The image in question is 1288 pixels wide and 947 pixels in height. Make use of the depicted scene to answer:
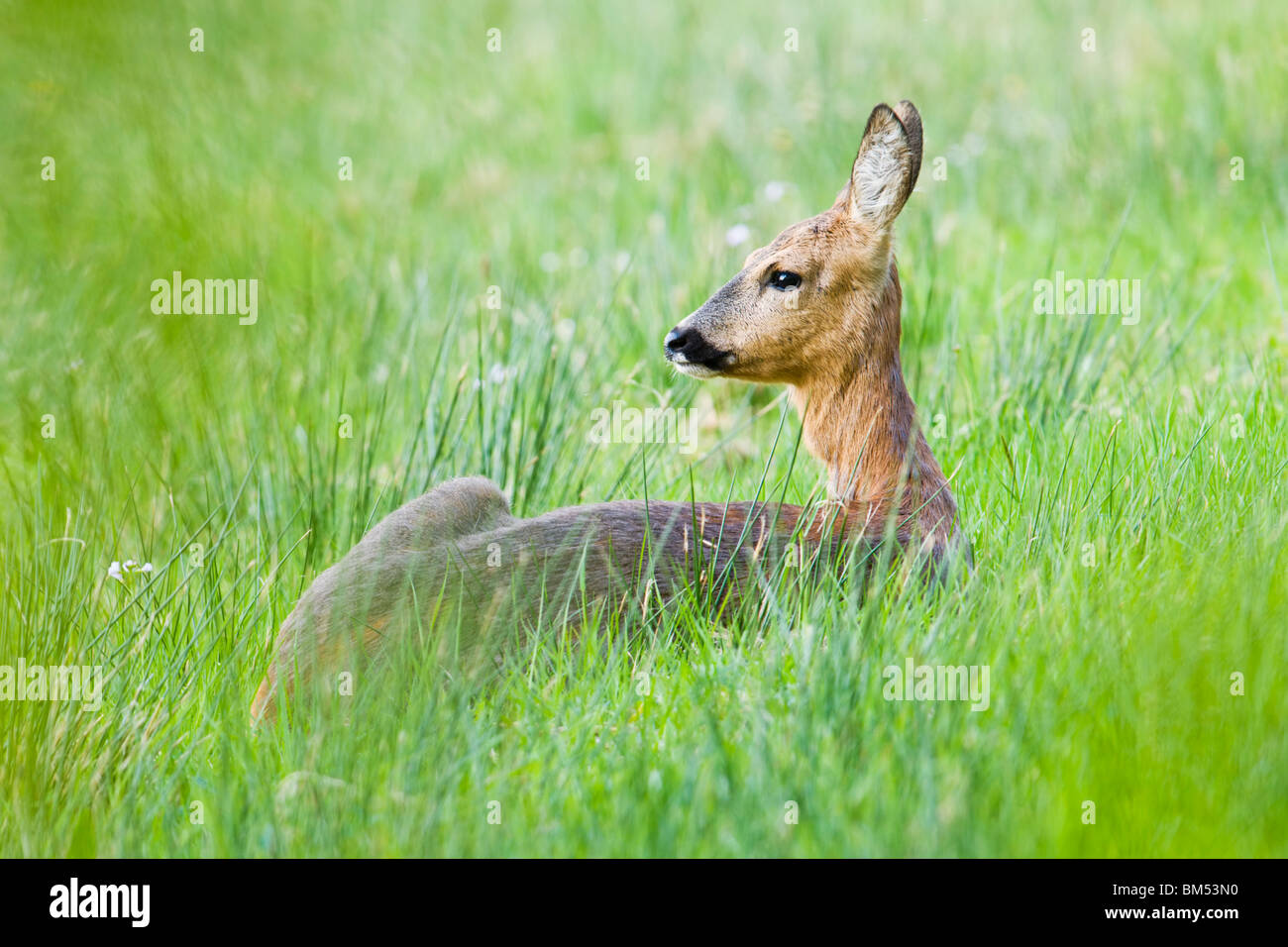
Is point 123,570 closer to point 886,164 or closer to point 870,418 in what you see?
point 870,418

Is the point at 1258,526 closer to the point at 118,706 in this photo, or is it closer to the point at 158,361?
the point at 118,706

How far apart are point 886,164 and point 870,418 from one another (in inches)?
32.4

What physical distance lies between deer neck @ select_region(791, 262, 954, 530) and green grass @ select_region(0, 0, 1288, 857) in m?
0.29

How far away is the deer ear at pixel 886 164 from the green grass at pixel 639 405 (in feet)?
2.60

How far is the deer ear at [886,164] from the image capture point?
4.56m

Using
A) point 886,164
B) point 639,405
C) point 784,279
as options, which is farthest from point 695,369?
point 639,405

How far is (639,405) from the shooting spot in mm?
6020

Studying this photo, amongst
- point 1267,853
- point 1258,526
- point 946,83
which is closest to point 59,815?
point 1267,853

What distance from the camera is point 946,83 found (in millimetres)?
8930

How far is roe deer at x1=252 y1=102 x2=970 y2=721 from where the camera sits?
3.79 metres

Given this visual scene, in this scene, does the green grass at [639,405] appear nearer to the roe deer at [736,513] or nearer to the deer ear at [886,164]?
the roe deer at [736,513]

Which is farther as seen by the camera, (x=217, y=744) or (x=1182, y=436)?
(x=1182, y=436)

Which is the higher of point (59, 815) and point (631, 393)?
point (631, 393)

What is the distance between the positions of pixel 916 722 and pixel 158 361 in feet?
12.6
